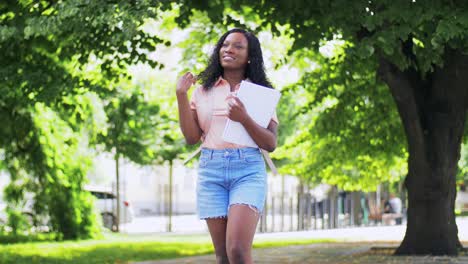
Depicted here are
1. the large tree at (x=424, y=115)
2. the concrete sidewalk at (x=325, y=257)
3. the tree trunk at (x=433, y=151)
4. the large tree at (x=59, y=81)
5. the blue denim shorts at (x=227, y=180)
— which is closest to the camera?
the blue denim shorts at (x=227, y=180)

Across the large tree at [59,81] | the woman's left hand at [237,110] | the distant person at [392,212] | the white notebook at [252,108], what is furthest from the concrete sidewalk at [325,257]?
the distant person at [392,212]

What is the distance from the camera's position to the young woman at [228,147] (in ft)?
15.8

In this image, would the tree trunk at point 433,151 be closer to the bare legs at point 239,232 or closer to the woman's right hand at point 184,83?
the woman's right hand at point 184,83

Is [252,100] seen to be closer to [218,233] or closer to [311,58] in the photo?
[218,233]

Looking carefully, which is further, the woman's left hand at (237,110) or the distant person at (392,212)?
the distant person at (392,212)

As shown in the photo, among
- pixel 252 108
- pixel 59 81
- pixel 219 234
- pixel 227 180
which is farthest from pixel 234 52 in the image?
pixel 59 81

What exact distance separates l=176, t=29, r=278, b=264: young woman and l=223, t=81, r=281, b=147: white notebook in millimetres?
42

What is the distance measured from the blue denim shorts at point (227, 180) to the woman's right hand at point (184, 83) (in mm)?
383

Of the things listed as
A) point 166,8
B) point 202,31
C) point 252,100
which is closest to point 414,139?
point 166,8

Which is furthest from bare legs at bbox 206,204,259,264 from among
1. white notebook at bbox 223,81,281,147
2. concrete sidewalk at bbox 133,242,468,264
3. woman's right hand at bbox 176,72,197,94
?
concrete sidewalk at bbox 133,242,468,264

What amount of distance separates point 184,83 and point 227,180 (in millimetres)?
567

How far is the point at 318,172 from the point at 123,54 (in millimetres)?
10957

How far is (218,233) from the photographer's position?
499 cm

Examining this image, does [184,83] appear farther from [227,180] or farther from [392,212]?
[392,212]
